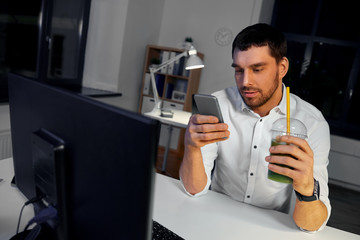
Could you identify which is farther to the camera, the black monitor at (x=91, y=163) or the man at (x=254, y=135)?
the man at (x=254, y=135)

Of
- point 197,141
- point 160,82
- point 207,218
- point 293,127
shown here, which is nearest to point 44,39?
point 160,82

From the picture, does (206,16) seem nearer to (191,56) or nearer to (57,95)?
(191,56)

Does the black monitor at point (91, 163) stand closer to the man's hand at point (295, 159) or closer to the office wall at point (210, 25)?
the man's hand at point (295, 159)

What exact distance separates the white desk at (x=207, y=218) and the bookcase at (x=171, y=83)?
3124mm

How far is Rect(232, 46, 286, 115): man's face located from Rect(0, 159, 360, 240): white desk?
457mm

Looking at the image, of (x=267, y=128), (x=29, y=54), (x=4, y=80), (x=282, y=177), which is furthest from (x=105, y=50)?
(x=282, y=177)

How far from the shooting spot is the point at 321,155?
1.15 metres

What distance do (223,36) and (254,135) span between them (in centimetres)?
320

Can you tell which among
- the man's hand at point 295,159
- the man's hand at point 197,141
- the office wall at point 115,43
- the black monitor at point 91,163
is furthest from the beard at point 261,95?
the office wall at point 115,43

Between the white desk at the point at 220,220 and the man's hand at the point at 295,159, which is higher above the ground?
the man's hand at the point at 295,159

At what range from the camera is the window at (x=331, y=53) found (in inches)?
169

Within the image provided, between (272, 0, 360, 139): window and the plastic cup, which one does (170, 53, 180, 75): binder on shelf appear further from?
the plastic cup

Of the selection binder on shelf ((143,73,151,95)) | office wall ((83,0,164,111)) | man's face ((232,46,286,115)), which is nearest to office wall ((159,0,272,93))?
office wall ((83,0,164,111))

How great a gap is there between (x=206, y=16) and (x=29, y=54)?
2.45 metres
